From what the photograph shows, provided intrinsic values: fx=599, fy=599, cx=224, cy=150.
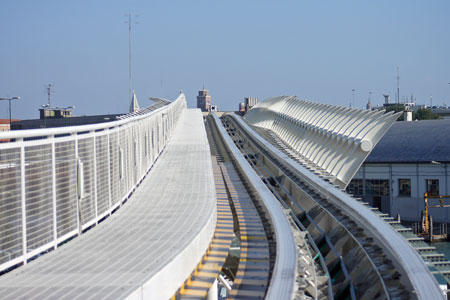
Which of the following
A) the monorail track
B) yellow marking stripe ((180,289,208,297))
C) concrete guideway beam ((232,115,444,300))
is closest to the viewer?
concrete guideway beam ((232,115,444,300))

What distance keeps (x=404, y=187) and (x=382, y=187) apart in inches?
60.1

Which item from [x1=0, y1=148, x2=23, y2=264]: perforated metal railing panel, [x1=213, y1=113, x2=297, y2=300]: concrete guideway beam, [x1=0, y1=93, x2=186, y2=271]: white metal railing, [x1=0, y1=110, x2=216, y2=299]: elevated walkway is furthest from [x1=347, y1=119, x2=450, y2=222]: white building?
[x1=0, y1=148, x2=23, y2=264]: perforated metal railing panel

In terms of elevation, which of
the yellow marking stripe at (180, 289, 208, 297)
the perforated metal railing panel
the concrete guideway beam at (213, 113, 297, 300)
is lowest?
the yellow marking stripe at (180, 289, 208, 297)

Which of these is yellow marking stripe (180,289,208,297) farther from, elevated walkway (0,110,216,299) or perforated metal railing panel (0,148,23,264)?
perforated metal railing panel (0,148,23,264)

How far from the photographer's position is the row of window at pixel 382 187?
39031 millimetres

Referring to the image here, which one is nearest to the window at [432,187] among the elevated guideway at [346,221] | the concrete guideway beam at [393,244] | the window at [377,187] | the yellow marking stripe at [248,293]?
the window at [377,187]

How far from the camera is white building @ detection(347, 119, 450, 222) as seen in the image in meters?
38.8

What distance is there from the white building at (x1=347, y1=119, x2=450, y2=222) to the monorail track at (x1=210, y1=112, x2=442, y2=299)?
22.8 m

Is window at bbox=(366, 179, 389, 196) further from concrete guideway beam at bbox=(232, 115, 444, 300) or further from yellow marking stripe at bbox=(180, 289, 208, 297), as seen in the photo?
yellow marking stripe at bbox=(180, 289, 208, 297)

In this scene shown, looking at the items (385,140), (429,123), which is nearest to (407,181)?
(385,140)

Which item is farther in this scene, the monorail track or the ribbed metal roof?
the ribbed metal roof

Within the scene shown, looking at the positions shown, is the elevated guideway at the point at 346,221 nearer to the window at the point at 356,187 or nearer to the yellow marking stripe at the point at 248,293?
the yellow marking stripe at the point at 248,293

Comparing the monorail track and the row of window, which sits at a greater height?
the monorail track

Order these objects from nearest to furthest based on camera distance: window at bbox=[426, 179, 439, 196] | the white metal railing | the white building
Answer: the white metal railing → window at bbox=[426, 179, 439, 196] → the white building
